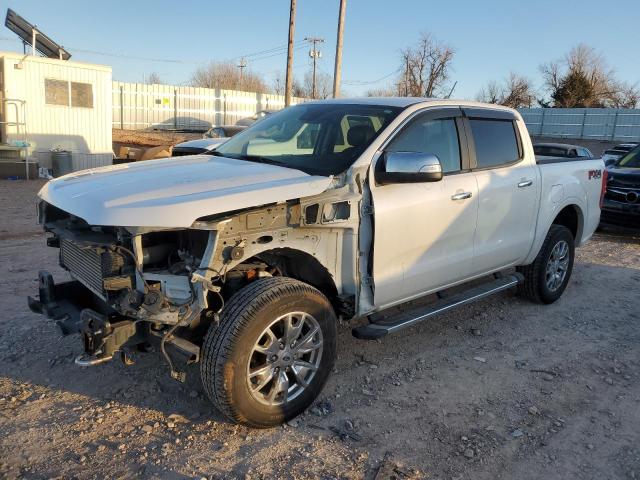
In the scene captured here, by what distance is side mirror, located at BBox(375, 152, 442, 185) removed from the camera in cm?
370

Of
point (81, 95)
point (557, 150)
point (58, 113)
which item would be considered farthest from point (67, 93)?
point (557, 150)

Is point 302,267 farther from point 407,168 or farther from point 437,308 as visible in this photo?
point 437,308

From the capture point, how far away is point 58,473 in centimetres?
295

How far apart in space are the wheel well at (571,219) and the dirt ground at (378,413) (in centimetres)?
127

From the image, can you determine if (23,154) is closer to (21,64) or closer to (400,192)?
(21,64)

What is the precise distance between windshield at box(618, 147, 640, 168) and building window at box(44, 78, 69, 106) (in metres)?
14.0

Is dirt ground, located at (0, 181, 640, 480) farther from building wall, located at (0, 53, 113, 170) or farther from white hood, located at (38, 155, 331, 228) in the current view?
building wall, located at (0, 53, 113, 170)

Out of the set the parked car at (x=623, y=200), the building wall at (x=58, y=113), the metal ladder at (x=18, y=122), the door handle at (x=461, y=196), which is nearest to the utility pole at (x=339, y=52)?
the building wall at (x=58, y=113)

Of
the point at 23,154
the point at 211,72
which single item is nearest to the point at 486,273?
the point at 23,154

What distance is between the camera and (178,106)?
36844 mm

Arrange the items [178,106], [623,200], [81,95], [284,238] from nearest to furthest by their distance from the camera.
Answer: [284,238], [623,200], [81,95], [178,106]

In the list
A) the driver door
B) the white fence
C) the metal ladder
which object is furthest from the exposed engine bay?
the white fence

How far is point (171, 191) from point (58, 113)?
48.2 feet

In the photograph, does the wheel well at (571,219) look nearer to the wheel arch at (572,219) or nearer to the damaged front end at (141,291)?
the wheel arch at (572,219)
